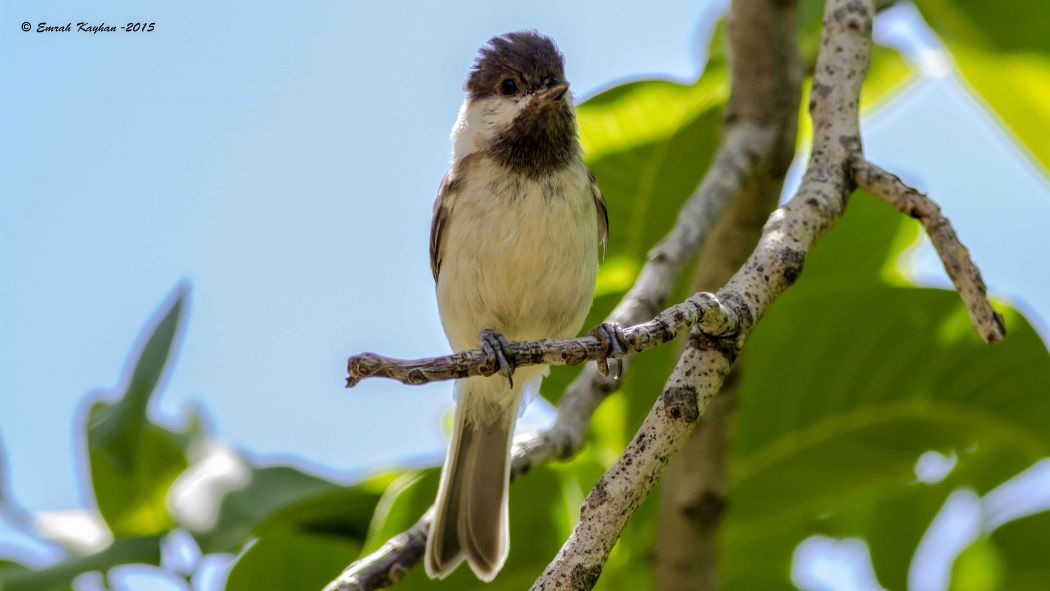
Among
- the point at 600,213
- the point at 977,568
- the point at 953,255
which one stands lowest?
the point at 977,568

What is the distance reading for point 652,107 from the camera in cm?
323

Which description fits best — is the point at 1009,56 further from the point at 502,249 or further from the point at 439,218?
the point at 439,218

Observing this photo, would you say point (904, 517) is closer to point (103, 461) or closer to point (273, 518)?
point (273, 518)

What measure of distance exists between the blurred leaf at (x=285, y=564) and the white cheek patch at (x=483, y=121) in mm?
1289

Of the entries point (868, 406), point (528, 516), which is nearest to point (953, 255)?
point (868, 406)

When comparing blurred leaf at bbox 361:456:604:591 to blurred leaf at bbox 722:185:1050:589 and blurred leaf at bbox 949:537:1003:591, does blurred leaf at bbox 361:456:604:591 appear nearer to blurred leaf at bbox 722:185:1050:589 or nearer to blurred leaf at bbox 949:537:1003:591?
blurred leaf at bbox 722:185:1050:589

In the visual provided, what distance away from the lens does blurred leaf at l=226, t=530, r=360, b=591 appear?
2648 millimetres

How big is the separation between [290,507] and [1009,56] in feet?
8.18

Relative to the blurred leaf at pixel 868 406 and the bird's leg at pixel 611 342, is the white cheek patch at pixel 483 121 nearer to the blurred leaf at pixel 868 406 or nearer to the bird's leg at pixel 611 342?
the blurred leaf at pixel 868 406

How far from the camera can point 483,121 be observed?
3.39 metres

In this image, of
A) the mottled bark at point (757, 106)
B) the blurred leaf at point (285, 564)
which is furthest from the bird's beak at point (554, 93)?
the blurred leaf at point (285, 564)

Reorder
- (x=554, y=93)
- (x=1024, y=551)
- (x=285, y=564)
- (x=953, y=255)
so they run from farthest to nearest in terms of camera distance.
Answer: (x=554, y=93)
(x=1024, y=551)
(x=285, y=564)
(x=953, y=255)

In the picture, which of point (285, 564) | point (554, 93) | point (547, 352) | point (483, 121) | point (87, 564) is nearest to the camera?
point (547, 352)

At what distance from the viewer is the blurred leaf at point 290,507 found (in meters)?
2.68
